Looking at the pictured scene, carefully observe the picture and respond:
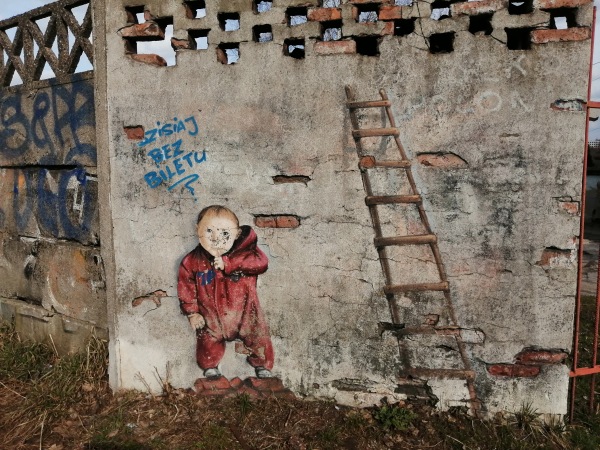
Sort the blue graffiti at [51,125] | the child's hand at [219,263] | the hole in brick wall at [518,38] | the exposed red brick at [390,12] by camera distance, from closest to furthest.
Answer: the hole in brick wall at [518,38] → the exposed red brick at [390,12] → the child's hand at [219,263] → the blue graffiti at [51,125]

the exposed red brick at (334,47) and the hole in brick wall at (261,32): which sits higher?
the hole in brick wall at (261,32)

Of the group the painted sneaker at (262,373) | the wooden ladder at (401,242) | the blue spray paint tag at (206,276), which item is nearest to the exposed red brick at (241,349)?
the painted sneaker at (262,373)

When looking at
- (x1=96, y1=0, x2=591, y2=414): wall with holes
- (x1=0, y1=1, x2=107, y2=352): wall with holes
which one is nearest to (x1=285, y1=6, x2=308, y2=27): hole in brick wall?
(x1=96, y1=0, x2=591, y2=414): wall with holes

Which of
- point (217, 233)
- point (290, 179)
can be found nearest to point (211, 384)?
point (217, 233)

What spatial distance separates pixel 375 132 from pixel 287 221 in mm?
876

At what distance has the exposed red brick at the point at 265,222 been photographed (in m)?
3.34

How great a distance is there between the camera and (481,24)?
312 cm

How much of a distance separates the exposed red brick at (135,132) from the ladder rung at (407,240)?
1927 mm

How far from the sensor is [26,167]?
175 inches

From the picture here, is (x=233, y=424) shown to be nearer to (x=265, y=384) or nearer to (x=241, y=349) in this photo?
(x=265, y=384)

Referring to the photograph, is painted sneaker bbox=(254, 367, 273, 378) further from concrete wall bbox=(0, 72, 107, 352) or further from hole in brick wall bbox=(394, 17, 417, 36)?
hole in brick wall bbox=(394, 17, 417, 36)

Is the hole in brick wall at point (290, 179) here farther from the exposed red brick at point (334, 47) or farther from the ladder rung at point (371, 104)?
the exposed red brick at point (334, 47)

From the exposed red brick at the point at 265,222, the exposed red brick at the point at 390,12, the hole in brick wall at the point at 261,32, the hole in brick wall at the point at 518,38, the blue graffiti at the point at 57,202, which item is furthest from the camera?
the blue graffiti at the point at 57,202

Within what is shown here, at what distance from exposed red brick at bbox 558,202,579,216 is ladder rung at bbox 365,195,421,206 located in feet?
2.90
